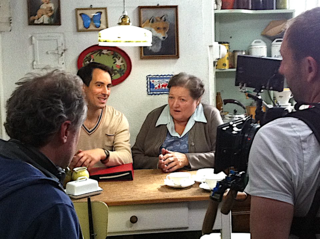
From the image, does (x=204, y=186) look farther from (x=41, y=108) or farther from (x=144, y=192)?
(x=41, y=108)

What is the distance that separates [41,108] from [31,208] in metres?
0.27

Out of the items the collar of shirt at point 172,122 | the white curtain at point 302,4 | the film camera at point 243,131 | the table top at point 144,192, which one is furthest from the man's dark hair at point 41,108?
the white curtain at point 302,4

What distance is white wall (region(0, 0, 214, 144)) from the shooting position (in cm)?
304

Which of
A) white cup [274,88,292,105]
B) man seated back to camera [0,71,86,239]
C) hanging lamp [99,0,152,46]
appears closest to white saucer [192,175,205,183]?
hanging lamp [99,0,152,46]

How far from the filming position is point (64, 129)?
1095 mm

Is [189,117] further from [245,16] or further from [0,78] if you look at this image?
[245,16]

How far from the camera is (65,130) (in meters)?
1.10

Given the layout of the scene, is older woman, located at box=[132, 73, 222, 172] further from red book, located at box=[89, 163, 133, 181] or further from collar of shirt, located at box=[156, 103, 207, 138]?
red book, located at box=[89, 163, 133, 181]

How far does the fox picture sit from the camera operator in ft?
7.38

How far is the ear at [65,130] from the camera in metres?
1.09

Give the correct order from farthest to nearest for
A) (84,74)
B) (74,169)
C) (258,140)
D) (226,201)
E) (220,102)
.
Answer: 1. (220,102)
2. (84,74)
3. (74,169)
4. (226,201)
5. (258,140)

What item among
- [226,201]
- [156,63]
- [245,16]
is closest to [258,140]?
[226,201]

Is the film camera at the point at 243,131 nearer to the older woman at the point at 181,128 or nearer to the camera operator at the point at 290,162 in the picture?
the camera operator at the point at 290,162

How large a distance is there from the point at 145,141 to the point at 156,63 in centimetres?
67
